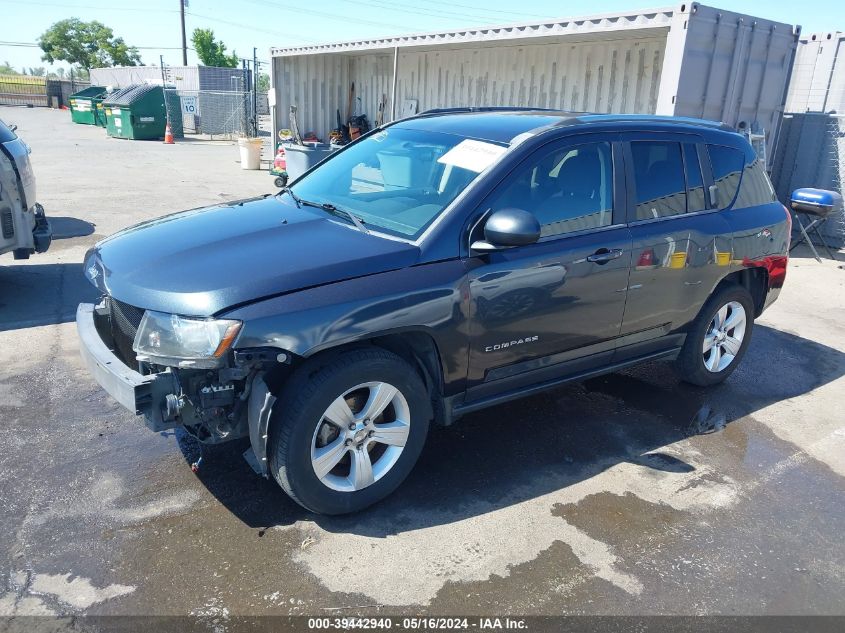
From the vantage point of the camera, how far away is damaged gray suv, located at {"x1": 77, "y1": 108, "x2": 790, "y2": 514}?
9.63 feet

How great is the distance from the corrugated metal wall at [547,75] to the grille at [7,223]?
28.9 ft

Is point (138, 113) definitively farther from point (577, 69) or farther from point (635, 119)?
point (635, 119)

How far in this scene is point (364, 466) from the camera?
3.27m

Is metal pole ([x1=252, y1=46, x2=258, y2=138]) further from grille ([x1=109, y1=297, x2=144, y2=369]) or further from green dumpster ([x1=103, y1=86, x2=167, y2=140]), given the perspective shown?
grille ([x1=109, y1=297, x2=144, y2=369])

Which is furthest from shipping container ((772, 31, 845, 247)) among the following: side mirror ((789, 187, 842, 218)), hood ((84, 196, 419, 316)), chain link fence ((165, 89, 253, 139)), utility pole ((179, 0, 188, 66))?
utility pole ((179, 0, 188, 66))

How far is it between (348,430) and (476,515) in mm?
824

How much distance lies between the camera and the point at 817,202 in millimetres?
8906

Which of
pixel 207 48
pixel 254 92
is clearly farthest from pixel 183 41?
pixel 254 92

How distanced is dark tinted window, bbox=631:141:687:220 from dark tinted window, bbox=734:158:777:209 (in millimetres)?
687

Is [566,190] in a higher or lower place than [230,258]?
higher

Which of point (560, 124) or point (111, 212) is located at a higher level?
point (560, 124)

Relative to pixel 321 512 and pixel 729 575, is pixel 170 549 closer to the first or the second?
pixel 321 512

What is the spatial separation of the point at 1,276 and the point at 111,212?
13.0 ft

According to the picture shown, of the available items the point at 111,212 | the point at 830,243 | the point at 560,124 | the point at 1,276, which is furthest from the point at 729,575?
the point at 111,212
